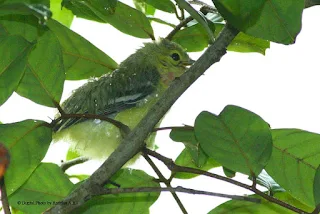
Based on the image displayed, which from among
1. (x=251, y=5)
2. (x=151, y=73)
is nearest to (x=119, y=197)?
(x=251, y=5)

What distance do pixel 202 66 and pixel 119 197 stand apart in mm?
556

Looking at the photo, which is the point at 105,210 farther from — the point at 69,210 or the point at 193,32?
the point at 193,32

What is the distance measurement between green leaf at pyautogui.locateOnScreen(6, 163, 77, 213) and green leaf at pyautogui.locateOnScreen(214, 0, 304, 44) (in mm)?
852

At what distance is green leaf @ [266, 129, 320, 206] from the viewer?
205 cm

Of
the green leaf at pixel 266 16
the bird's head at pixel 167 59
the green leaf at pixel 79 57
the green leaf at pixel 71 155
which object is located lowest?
the green leaf at pixel 266 16

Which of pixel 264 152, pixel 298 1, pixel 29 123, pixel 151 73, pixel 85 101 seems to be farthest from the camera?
pixel 151 73

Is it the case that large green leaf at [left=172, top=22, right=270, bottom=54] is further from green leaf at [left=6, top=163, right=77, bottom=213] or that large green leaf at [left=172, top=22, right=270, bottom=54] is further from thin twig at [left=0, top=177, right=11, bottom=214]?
thin twig at [left=0, top=177, right=11, bottom=214]

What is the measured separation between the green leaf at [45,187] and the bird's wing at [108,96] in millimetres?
604

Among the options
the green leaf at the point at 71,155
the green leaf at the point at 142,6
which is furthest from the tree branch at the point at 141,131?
the green leaf at the point at 71,155

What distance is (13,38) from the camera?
185 cm

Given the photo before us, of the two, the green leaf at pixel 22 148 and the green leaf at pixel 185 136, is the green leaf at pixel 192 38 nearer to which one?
the green leaf at pixel 185 136

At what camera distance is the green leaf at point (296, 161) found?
2.05 m

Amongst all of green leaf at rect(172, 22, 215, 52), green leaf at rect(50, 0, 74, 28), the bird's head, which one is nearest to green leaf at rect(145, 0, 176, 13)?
green leaf at rect(172, 22, 215, 52)

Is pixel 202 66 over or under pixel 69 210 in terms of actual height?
over
